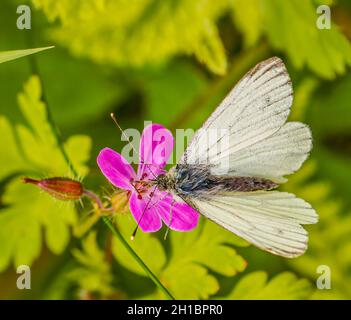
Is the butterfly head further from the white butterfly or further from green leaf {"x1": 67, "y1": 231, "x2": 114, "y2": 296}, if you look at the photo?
green leaf {"x1": 67, "y1": 231, "x2": 114, "y2": 296}

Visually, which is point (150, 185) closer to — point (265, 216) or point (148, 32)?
point (265, 216)

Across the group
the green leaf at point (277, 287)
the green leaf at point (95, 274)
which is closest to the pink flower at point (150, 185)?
the green leaf at point (277, 287)

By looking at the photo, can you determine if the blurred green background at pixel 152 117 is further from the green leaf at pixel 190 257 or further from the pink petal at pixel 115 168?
the pink petal at pixel 115 168

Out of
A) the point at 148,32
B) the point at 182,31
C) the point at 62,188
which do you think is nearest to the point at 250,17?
the point at 182,31

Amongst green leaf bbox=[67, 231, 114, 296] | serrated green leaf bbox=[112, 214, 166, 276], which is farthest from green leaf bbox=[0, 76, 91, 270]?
serrated green leaf bbox=[112, 214, 166, 276]

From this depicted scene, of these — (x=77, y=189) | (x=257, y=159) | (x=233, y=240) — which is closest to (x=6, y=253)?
(x=77, y=189)
